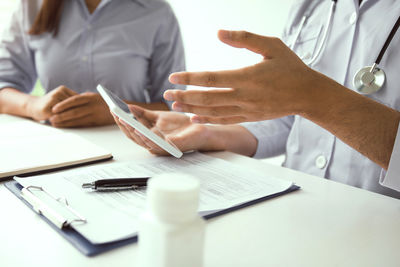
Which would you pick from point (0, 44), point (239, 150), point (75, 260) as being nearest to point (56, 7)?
point (0, 44)

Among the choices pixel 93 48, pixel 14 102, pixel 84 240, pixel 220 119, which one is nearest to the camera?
pixel 84 240

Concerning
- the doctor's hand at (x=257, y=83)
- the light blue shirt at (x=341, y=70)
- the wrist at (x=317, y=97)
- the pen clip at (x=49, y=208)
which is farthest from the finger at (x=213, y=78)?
the light blue shirt at (x=341, y=70)

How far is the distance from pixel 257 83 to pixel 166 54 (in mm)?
859

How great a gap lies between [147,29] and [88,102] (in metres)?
0.46

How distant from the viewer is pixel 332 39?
30.8 inches

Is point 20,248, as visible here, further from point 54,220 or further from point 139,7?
point 139,7

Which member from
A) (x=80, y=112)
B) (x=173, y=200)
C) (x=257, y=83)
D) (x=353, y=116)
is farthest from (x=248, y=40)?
(x=80, y=112)

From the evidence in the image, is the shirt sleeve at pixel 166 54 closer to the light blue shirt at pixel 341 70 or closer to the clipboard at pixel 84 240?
Answer: the light blue shirt at pixel 341 70

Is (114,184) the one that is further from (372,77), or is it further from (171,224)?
(372,77)

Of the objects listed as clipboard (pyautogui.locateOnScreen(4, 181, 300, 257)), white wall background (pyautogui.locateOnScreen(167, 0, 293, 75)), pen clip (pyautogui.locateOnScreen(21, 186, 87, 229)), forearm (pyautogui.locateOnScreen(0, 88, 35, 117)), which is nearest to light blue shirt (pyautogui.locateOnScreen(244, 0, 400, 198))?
clipboard (pyautogui.locateOnScreen(4, 181, 300, 257))

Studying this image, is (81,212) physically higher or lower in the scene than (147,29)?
lower

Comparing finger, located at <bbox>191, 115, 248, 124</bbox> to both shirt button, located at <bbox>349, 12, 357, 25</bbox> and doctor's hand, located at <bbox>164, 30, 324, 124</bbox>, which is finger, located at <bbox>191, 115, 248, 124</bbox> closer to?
doctor's hand, located at <bbox>164, 30, 324, 124</bbox>

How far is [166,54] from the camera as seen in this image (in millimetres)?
1284

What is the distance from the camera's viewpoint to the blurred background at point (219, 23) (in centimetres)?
175
